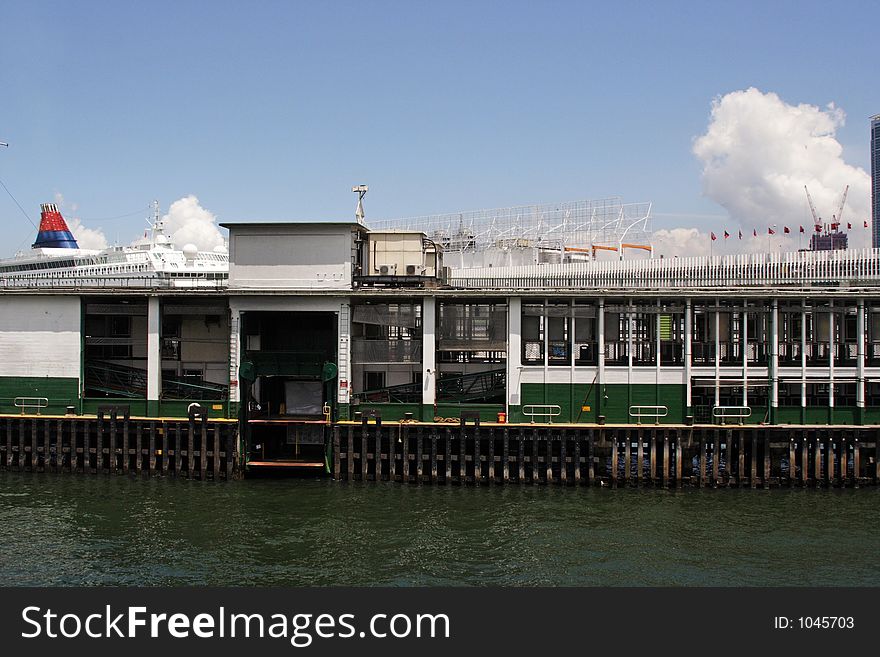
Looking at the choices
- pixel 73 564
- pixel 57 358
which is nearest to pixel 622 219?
pixel 57 358

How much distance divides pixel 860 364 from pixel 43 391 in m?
39.4

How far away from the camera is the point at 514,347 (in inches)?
1588

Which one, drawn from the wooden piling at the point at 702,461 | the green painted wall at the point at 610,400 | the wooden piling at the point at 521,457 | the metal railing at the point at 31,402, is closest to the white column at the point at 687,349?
the green painted wall at the point at 610,400

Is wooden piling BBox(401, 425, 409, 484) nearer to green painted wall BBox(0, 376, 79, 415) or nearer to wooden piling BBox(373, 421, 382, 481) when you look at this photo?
wooden piling BBox(373, 421, 382, 481)

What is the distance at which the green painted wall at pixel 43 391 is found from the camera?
4253 centimetres

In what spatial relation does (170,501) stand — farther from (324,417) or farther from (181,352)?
(181,352)

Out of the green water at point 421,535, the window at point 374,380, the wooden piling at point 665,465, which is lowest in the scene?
the green water at point 421,535

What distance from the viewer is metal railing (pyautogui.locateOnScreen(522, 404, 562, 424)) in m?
39.8

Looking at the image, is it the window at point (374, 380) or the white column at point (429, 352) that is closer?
the white column at point (429, 352)

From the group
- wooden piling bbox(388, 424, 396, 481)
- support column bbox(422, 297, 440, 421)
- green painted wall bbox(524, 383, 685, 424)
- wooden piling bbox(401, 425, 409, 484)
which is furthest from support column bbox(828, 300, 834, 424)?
wooden piling bbox(388, 424, 396, 481)

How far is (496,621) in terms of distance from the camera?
2033 centimetres

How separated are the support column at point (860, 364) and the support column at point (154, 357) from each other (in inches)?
1299

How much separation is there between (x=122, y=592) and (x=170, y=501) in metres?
15.1

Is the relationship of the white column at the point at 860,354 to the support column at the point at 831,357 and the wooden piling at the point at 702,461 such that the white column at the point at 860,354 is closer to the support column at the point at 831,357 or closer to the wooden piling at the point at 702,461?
the support column at the point at 831,357
